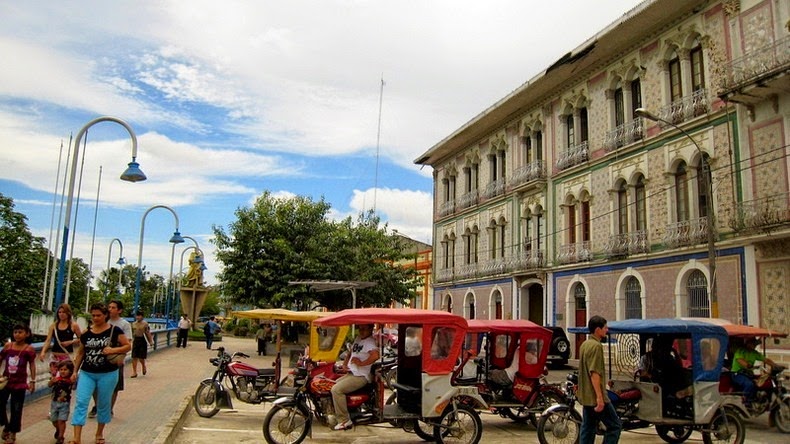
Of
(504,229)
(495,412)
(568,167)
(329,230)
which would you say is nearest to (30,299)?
(329,230)

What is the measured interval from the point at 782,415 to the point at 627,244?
10.8m

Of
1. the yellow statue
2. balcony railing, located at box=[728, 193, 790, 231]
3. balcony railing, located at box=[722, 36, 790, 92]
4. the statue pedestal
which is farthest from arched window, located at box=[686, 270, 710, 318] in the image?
the yellow statue

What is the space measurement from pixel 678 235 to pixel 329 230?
725 inches

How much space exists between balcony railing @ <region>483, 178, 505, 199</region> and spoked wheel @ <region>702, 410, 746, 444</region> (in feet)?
74.0

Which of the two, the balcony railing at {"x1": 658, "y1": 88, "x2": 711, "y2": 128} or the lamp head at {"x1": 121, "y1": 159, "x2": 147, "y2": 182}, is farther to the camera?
the balcony railing at {"x1": 658, "y1": 88, "x2": 711, "y2": 128}

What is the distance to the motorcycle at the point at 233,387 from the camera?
11977 mm

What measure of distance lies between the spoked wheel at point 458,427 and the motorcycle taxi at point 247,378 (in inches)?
122

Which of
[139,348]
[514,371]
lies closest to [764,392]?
[514,371]

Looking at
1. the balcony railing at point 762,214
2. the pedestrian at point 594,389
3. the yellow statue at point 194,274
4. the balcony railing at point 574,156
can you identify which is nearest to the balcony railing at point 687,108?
the balcony railing at point 762,214

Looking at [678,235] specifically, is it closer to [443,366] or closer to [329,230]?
[443,366]

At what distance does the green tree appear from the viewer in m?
31.3

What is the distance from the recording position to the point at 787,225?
53.3 ft

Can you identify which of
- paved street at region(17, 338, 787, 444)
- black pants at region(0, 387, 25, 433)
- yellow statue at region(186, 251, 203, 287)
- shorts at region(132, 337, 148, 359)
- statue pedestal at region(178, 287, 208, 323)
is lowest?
paved street at region(17, 338, 787, 444)

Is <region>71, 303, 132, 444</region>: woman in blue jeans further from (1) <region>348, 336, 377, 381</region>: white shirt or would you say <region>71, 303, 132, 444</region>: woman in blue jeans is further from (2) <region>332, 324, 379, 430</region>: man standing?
(1) <region>348, 336, 377, 381</region>: white shirt
